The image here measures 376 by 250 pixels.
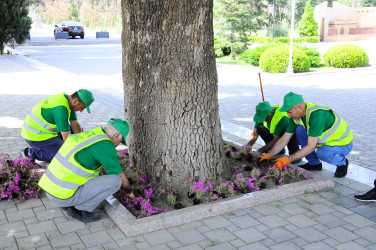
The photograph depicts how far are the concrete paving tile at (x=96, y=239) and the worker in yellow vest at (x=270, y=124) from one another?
2678mm

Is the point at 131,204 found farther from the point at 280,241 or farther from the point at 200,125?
the point at 280,241

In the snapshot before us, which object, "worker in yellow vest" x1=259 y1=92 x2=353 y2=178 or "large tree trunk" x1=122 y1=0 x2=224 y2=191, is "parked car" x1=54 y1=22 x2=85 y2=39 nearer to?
"large tree trunk" x1=122 y1=0 x2=224 y2=191

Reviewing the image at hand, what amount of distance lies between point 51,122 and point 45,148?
492 mm

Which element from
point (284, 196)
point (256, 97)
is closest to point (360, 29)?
point (256, 97)

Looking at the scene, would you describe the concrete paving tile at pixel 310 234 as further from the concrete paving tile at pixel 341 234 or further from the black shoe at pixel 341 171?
the black shoe at pixel 341 171

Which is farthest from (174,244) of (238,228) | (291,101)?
(291,101)

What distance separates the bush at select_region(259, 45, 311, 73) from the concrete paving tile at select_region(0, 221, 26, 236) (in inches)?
558

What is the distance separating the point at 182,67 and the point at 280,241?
2.11 metres

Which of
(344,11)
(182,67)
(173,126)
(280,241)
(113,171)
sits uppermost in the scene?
(344,11)

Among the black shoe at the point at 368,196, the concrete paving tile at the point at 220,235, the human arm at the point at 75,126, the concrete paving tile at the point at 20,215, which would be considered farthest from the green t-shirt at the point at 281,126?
the concrete paving tile at the point at 20,215

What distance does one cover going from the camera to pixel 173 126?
4809mm

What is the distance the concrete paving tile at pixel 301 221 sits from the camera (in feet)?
14.2

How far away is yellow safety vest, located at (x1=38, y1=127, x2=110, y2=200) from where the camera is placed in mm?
4078

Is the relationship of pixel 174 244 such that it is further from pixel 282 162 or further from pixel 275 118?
pixel 275 118
